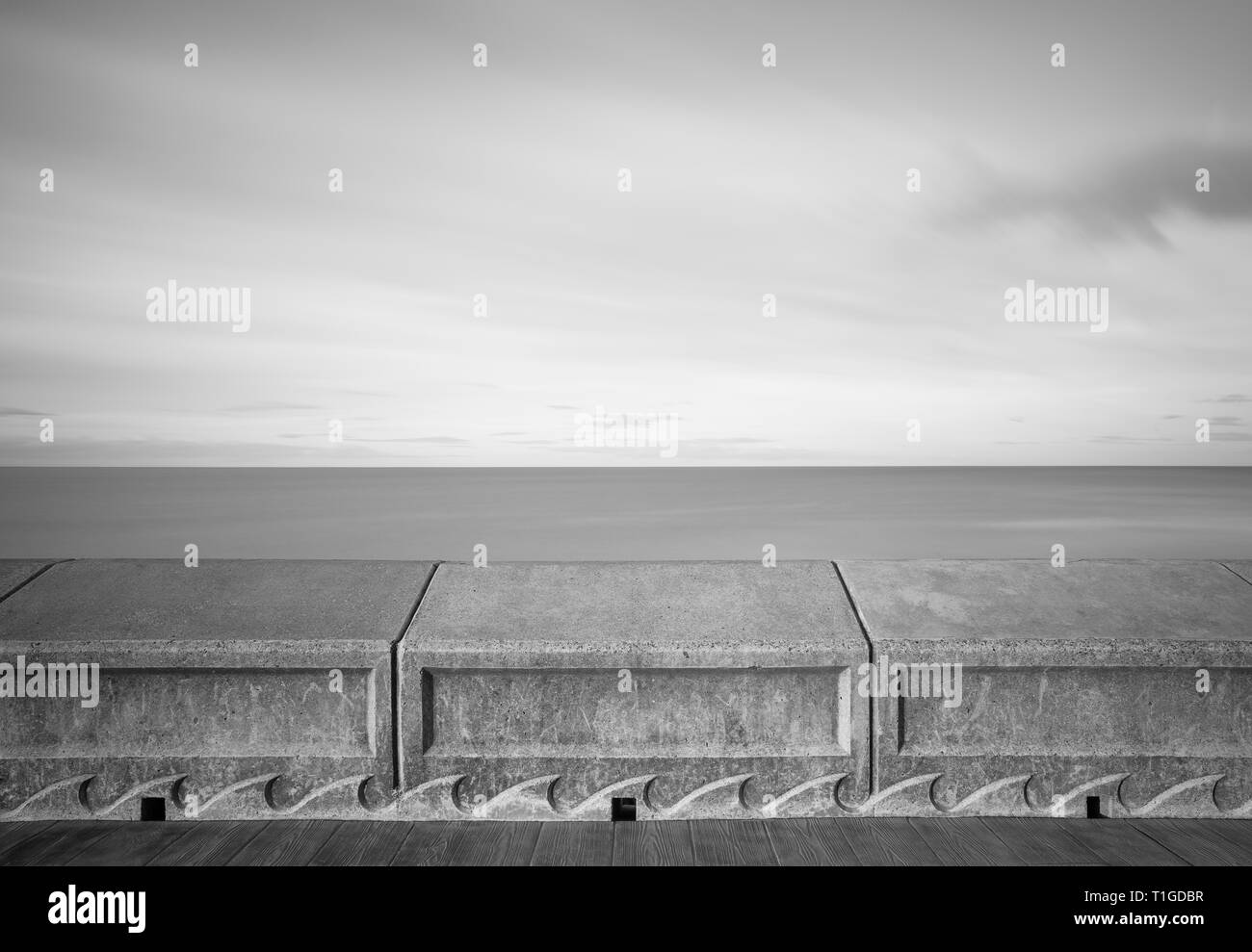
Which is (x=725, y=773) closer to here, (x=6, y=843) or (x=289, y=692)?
(x=289, y=692)

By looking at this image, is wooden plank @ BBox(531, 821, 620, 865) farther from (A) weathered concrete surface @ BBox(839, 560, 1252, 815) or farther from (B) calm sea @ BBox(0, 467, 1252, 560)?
(B) calm sea @ BBox(0, 467, 1252, 560)

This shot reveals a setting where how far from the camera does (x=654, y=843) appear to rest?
3.01m

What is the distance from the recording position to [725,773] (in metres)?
3.21

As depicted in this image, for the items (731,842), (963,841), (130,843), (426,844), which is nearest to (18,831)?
(130,843)

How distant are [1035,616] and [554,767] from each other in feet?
7.16

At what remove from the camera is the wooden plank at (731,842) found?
9.46ft

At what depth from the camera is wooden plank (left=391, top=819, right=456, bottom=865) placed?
113 inches

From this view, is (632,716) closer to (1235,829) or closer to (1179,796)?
(1179,796)

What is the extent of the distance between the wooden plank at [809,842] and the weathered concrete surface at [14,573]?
360 centimetres

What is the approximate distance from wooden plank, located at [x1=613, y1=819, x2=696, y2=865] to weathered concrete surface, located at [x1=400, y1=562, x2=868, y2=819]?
0.22 ft

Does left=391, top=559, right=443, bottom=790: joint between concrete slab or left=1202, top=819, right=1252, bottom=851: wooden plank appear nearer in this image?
left=1202, top=819, right=1252, bottom=851: wooden plank

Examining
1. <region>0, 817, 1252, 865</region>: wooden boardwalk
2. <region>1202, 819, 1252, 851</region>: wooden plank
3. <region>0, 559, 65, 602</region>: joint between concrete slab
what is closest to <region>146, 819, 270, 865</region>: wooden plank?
<region>0, 817, 1252, 865</region>: wooden boardwalk

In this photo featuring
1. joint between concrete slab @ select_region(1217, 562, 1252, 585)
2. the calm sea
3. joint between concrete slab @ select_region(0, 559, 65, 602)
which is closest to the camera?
joint between concrete slab @ select_region(0, 559, 65, 602)
